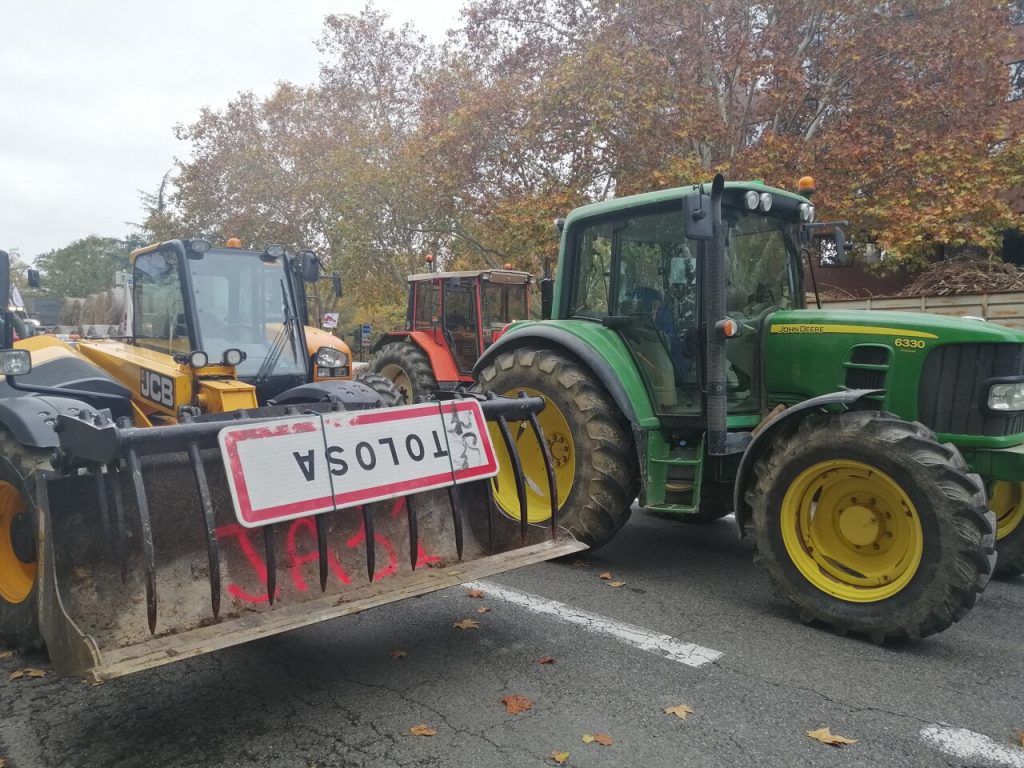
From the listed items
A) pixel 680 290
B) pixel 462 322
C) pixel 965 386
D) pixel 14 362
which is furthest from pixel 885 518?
pixel 462 322

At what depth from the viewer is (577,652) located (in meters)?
3.84

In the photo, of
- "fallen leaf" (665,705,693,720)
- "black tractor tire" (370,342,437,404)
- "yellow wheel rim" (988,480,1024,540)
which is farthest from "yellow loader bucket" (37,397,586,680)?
"black tractor tire" (370,342,437,404)

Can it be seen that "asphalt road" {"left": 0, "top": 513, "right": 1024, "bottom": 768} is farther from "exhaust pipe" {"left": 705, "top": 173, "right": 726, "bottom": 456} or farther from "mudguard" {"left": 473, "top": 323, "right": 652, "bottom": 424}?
"mudguard" {"left": 473, "top": 323, "right": 652, "bottom": 424}

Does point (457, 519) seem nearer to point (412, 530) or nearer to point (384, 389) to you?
point (412, 530)

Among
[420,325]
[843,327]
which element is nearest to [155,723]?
[843,327]

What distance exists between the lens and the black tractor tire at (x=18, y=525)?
3570 mm

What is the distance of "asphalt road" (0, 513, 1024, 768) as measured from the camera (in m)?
2.93

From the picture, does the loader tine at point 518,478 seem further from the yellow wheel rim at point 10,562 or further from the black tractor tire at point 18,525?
the yellow wheel rim at point 10,562

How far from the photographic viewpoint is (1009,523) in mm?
4957

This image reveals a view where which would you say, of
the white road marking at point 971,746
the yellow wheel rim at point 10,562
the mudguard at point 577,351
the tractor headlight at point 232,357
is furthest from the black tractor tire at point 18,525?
the white road marking at point 971,746

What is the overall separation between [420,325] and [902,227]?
25.8 feet

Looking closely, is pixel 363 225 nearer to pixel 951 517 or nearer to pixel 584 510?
pixel 584 510

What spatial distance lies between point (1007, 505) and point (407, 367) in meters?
8.21

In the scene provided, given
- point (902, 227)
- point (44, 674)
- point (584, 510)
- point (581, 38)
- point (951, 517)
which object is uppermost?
point (581, 38)
